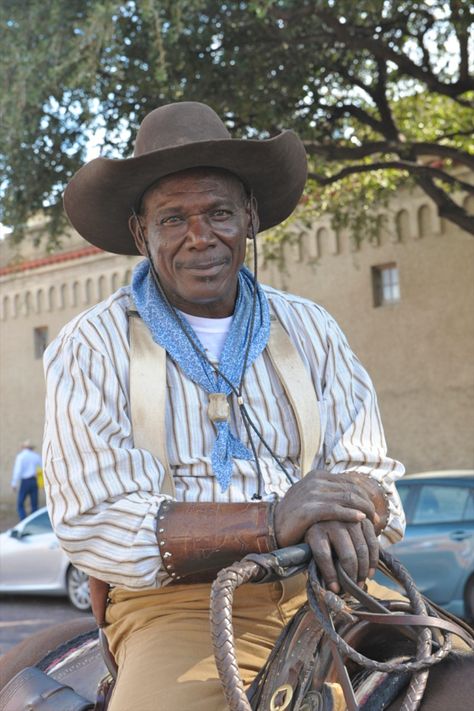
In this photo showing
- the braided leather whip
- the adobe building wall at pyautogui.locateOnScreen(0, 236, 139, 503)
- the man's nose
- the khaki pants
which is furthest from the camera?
the adobe building wall at pyautogui.locateOnScreen(0, 236, 139, 503)

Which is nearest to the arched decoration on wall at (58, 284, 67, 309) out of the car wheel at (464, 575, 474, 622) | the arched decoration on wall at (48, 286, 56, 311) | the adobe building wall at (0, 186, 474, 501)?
the arched decoration on wall at (48, 286, 56, 311)

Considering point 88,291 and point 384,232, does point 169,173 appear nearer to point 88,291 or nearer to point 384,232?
point 384,232

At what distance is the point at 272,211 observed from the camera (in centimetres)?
339

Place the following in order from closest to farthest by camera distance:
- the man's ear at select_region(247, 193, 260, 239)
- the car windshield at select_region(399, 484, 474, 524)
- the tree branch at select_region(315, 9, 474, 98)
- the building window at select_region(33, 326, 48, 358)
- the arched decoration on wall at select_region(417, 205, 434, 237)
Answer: the man's ear at select_region(247, 193, 260, 239) → the car windshield at select_region(399, 484, 474, 524) → the tree branch at select_region(315, 9, 474, 98) → the arched decoration on wall at select_region(417, 205, 434, 237) → the building window at select_region(33, 326, 48, 358)

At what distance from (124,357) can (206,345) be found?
1.01ft

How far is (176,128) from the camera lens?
2973 millimetres

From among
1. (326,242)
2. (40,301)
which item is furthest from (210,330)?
(40,301)

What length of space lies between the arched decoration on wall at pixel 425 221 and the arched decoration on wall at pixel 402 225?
22 centimetres

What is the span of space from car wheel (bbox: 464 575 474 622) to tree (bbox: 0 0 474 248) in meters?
5.52

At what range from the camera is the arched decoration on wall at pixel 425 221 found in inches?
640

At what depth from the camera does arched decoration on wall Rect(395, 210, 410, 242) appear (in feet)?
54.2

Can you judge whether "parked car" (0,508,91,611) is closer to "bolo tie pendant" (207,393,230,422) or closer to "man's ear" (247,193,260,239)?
"man's ear" (247,193,260,239)

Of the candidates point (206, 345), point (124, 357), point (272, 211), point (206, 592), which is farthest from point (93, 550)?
point (272, 211)

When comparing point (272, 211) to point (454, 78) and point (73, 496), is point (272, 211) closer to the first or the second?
point (73, 496)
